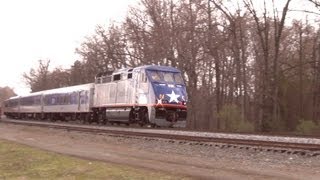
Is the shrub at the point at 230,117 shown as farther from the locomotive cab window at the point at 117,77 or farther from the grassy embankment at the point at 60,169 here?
the grassy embankment at the point at 60,169

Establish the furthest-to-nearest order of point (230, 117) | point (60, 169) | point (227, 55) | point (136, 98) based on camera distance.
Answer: point (227, 55) < point (230, 117) < point (136, 98) < point (60, 169)

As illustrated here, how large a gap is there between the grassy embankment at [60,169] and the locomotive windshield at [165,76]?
43.7ft

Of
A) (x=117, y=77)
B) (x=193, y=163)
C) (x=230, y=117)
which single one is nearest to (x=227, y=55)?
(x=230, y=117)

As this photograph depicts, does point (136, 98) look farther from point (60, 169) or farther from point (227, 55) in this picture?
point (227, 55)

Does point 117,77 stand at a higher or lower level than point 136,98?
higher

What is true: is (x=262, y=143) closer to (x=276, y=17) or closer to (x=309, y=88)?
(x=276, y=17)

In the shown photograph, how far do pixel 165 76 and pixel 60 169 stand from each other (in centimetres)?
1795

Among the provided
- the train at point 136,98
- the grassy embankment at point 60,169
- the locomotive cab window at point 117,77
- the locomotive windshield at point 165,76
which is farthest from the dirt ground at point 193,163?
the locomotive cab window at point 117,77

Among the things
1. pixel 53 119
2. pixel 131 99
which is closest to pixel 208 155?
pixel 131 99

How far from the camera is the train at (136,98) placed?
3017 centimetres

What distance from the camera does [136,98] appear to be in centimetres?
3153

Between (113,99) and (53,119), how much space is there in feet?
61.8

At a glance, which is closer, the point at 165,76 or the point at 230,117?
the point at 165,76

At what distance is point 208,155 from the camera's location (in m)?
16.7
